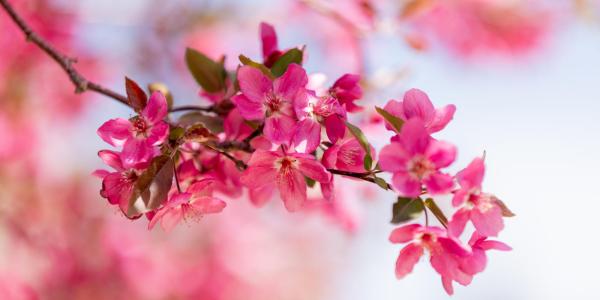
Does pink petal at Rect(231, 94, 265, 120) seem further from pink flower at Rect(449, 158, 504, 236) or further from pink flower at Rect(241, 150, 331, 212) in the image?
pink flower at Rect(449, 158, 504, 236)

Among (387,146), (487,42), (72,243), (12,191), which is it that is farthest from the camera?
(487,42)

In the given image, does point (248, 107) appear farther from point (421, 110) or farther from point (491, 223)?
point (491, 223)

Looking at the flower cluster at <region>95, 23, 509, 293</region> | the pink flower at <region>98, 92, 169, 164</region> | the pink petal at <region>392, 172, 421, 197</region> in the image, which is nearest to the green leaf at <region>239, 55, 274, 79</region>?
the flower cluster at <region>95, 23, 509, 293</region>

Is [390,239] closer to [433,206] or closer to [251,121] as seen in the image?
[433,206]

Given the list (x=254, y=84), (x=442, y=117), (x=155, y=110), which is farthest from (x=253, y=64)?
(x=442, y=117)

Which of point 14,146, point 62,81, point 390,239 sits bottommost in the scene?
point 390,239

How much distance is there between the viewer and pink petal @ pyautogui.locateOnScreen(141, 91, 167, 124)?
0.68m

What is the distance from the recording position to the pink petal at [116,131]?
68cm

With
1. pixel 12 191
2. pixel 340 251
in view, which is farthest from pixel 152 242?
pixel 340 251

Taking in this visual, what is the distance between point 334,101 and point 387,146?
0.10m

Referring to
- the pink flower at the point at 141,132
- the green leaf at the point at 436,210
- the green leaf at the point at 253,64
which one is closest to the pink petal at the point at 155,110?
the pink flower at the point at 141,132

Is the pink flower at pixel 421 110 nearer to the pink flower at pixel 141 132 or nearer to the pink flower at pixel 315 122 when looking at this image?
the pink flower at pixel 315 122

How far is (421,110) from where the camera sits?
0.66m

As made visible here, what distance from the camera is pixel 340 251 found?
415 centimetres
